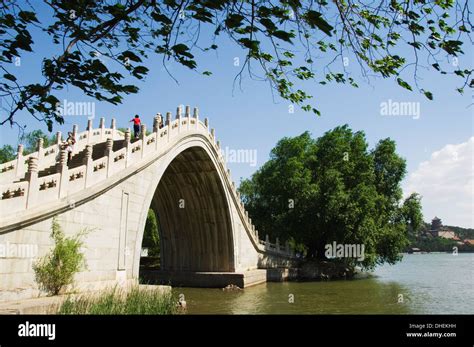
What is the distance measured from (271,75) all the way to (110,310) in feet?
20.3

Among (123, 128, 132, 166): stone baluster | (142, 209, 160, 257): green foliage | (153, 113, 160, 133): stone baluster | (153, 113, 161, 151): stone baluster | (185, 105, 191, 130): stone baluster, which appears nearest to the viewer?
(123, 128, 132, 166): stone baluster

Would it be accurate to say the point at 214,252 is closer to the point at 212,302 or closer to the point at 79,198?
the point at 212,302

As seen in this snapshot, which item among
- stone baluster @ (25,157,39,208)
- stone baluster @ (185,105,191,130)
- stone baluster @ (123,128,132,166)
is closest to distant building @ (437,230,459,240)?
stone baluster @ (185,105,191,130)

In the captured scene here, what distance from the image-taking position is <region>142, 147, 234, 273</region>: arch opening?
97.4ft

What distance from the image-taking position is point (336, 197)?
31547 millimetres

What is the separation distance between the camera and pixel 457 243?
5891 inches

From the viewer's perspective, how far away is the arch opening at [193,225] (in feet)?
97.4

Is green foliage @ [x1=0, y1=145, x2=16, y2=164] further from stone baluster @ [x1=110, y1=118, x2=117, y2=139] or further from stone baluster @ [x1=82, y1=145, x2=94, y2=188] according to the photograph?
stone baluster @ [x1=82, y1=145, x2=94, y2=188]

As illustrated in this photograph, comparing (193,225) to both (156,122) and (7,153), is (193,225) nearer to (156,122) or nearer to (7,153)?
(156,122)

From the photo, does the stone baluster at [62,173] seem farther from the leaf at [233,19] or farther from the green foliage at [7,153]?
the green foliage at [7,153]

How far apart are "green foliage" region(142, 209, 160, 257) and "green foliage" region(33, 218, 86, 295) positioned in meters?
27.9

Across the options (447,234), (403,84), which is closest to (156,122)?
(403,84)
